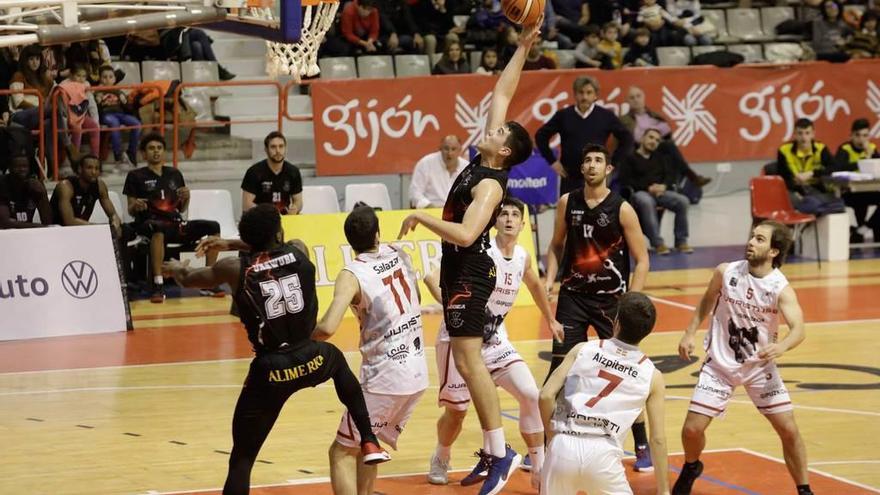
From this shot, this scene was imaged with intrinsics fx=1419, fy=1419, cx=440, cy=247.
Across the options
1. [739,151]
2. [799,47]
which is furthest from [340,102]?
[799,47]

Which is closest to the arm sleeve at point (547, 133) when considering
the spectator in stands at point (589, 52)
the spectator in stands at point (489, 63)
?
the spectator in stands at point (489, 63)

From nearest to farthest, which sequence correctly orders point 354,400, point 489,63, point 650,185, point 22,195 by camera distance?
point 354,400
point 22,195
point 650,185
point 489,63

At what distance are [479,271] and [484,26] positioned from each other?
13207 millimetres

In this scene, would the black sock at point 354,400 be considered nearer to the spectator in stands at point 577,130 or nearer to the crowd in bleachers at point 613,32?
the spectator in stands at point 577,130

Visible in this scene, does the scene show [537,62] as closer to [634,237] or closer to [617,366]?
[634,237]

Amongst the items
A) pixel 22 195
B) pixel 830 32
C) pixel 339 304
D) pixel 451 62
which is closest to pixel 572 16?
pixel 451 62

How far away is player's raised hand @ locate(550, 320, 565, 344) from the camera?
26.8 ft

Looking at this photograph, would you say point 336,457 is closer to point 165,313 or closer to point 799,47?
point 165,313

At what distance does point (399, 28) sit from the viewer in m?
20.5

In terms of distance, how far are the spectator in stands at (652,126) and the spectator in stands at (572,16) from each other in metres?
3.37

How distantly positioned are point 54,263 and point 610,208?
6615 mm

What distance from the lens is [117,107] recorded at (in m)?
17.2

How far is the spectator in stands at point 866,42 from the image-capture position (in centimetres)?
2091

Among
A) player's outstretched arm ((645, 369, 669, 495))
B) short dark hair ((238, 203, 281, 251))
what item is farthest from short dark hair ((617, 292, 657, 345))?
short dark hair ((238, 203, 281, 251))
